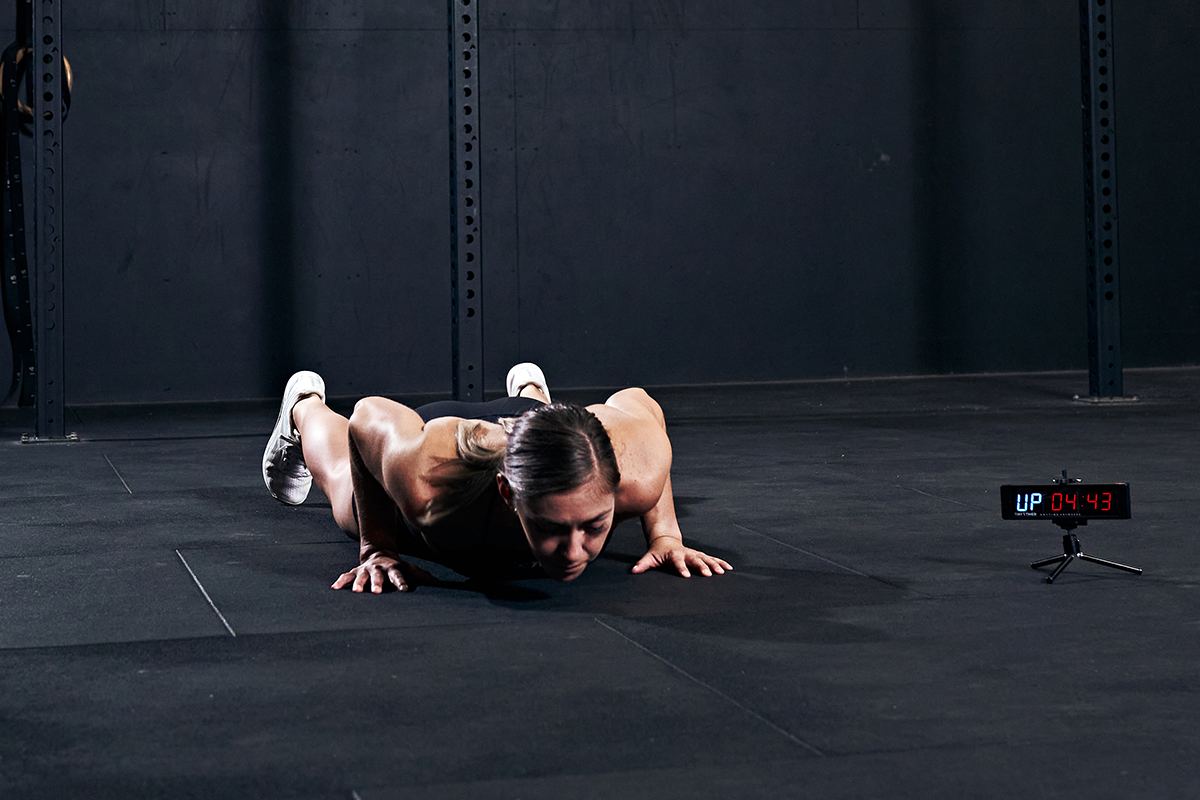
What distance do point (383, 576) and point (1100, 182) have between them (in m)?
5.51

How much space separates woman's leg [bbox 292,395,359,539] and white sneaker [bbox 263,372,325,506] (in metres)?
0.03

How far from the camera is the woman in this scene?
271 cm

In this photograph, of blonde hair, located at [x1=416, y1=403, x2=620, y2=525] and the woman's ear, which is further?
the woman's ear

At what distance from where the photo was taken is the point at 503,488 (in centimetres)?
283

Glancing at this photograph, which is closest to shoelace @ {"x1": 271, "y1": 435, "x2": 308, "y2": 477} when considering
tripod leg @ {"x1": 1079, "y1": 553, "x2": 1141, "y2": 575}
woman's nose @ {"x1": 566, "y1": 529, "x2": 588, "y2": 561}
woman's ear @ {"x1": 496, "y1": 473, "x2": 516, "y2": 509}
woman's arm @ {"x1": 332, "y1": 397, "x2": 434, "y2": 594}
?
woman's arm @ {"x1": 332, "y1": 397, "x2": 434, "y2": 594}

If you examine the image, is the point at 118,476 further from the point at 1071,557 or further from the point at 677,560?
the point at 1071,557

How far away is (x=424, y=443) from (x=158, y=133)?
19.1ft

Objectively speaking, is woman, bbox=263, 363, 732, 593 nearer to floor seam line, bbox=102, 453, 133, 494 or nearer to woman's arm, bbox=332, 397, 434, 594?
woman's arm, bbox=332, 397, 434, 594

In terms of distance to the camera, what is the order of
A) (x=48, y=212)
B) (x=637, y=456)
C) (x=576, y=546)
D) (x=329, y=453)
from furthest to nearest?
(x=48, y=212)
(x=329, y=453)
(x=637, y=456)
(x=576, y=546)

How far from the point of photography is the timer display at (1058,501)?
3098 mm

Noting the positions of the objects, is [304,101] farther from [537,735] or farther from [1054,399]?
[537,735]

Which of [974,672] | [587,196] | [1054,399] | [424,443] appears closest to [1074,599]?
[974,672]

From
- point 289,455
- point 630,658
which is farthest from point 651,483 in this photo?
point 289,455

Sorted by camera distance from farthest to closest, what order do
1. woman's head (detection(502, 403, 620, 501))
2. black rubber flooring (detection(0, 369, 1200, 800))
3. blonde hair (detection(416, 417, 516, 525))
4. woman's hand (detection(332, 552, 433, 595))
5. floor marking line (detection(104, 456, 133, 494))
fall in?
floor marking line (detection(104, 456, 133, 494)), woman's hand (detection(332, 552, 433, 595)), blonde hair (detection(416, 417, 516, 525)), woman's head (detection(502, 403, 620, 501)), black rubber flooring (detection(0, 369, 1200, 800))
